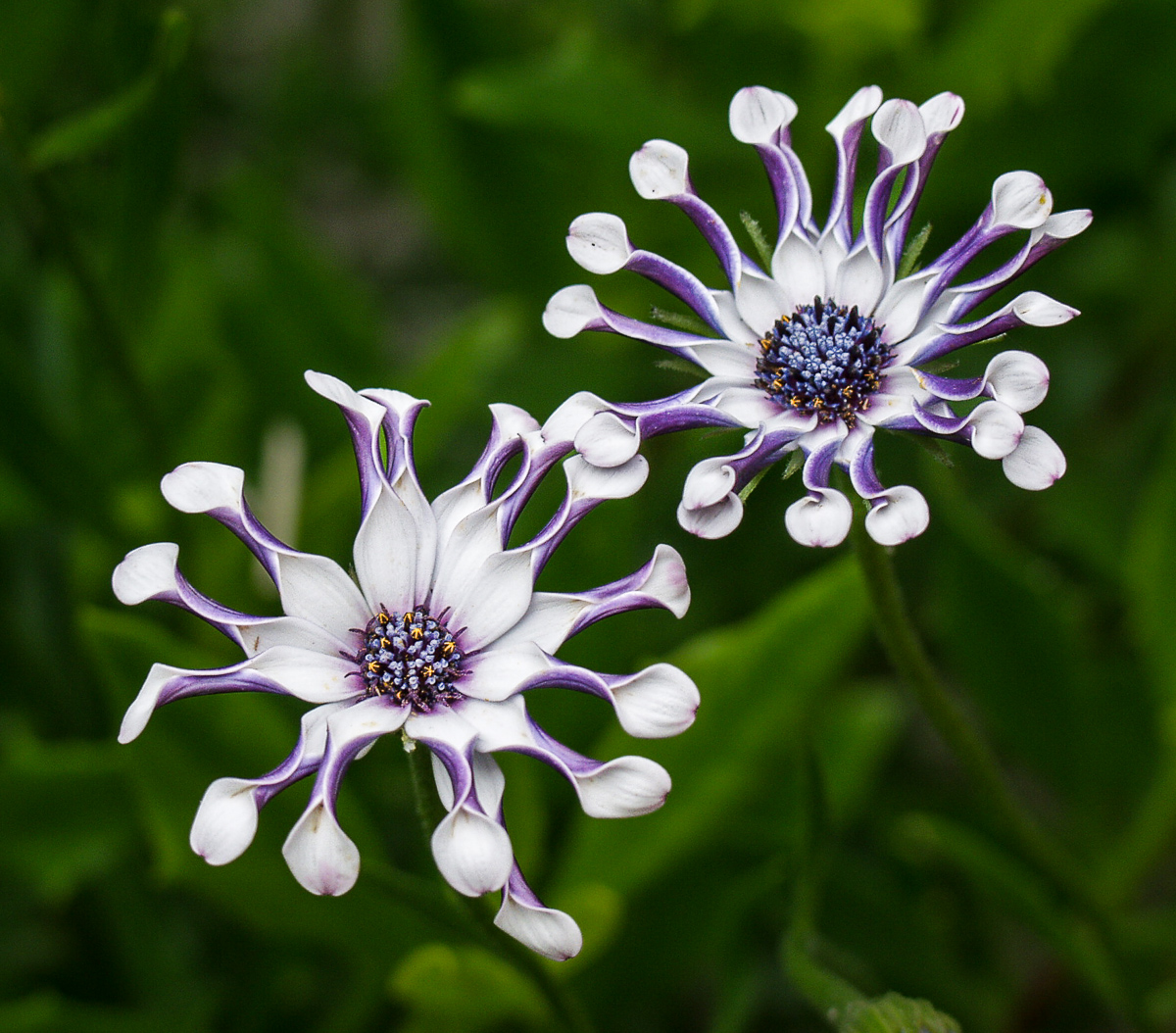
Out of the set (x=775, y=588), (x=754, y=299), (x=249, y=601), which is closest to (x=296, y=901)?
(x=249, y=601)

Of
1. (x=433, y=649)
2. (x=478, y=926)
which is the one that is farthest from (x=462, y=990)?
(x=433, y=649)

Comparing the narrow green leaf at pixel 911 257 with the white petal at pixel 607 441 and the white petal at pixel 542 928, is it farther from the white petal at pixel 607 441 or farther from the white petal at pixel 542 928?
the white petal at pixel 542 928

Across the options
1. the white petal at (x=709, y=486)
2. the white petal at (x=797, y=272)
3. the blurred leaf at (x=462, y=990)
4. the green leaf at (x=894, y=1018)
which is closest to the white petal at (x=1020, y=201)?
the white petal at (x=797, y=272)

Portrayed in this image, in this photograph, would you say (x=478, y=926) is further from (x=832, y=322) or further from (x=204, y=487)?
(x=832, y=322)

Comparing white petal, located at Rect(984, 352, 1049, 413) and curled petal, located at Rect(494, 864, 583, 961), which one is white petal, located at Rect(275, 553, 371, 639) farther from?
white petal, located at Rect(984, 352, 1049, 413)

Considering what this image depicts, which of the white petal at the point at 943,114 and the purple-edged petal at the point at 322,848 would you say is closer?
the purple-edged petal at the point at 322,848
